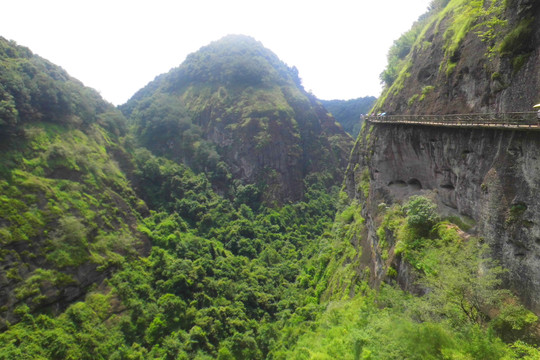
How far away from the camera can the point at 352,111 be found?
14100 centimetres

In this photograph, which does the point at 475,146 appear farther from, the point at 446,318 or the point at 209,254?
the point at 209,254

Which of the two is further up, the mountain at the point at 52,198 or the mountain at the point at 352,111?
the mountain at the point at 352,111

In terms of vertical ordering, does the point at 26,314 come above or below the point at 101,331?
above

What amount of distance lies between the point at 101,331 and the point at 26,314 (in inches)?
308

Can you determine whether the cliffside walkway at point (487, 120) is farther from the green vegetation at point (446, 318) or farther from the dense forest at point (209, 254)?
the green vegetation at point (446, 318)

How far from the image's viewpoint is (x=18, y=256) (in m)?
29.7

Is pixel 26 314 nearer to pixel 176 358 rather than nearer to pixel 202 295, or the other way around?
pixel 176 358

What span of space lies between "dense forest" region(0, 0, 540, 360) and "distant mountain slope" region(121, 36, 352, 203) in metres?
0.81

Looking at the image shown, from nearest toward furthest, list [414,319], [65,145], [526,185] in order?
[526,185] < [414,319] < [65,145]

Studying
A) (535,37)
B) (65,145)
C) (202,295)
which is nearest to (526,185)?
(535,37)

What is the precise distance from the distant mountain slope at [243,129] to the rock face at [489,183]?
54.8 meters

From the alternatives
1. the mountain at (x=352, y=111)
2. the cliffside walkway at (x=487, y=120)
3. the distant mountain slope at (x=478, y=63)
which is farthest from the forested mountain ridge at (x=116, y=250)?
the mountain at (x=352, y=111)

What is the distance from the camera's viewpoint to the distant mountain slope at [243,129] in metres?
82.2

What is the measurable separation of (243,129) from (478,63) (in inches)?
2877
